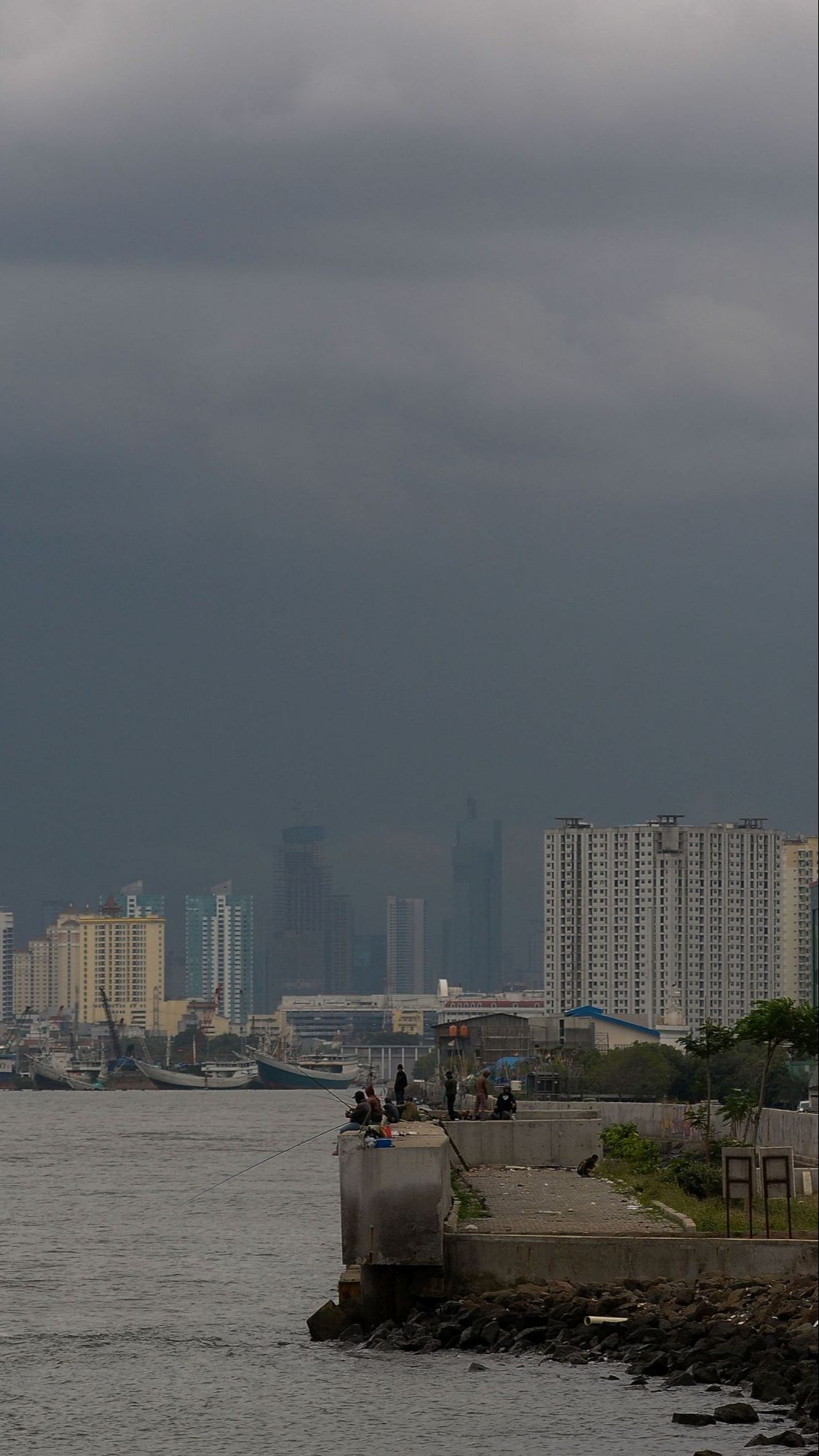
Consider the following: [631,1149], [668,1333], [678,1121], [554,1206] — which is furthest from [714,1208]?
[678,1121]

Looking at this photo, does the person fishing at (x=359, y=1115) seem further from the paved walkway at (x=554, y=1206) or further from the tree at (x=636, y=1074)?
the tree at (x=636, y=1074)

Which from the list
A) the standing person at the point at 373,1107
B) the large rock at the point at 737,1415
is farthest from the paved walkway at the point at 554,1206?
the large rock at the point at 737,1415

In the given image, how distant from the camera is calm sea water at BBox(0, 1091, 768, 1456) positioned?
1797 cm

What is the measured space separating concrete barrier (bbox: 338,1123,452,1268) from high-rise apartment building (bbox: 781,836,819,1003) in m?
172

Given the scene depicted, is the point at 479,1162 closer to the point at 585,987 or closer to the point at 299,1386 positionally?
the point at 299,1386

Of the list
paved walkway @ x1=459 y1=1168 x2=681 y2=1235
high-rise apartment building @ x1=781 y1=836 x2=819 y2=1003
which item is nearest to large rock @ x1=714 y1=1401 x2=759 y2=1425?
paved walkway @ x1=459 y1=1168 x2=681 y2=1235

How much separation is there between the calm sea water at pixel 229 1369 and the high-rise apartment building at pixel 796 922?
151873mm

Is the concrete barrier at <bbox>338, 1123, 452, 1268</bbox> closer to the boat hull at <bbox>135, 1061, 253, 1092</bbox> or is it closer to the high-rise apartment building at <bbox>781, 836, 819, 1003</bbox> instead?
the boat hull at <bbox>135, 1061, 253, 1092</bbox>

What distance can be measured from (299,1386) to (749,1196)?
4.92m

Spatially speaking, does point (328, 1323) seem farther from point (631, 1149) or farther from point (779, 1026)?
point (631, 1149)

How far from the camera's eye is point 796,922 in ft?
643

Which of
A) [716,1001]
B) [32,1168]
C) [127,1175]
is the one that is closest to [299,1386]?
[127,1175]

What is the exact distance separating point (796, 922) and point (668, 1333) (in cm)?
18106

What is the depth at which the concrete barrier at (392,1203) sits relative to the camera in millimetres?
19609
